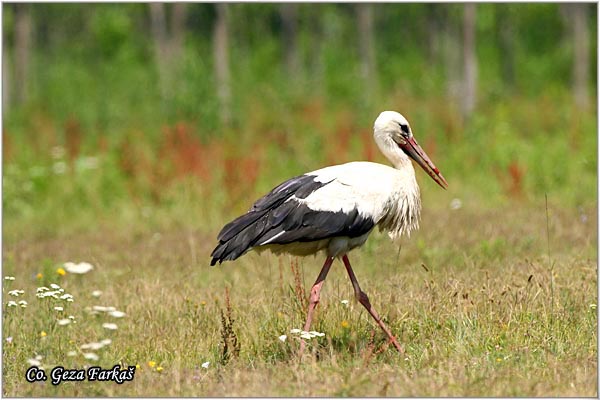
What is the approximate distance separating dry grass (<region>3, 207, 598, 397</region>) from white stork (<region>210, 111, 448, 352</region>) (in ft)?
0.81

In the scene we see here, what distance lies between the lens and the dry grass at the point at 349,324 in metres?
4.87

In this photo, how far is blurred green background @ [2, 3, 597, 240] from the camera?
11594mm

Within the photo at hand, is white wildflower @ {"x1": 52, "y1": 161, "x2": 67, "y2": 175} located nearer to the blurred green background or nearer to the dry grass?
the blurred green background

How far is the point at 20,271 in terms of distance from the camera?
27.8ft

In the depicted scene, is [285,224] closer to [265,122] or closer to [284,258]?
[284,258]

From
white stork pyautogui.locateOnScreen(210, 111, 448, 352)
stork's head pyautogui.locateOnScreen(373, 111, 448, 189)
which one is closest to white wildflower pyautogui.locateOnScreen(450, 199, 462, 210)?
stork's head pyautogui.locateOnScreen(373, 111, 448, 189)

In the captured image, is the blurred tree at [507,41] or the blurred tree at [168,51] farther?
the blurred tree at [507,41]

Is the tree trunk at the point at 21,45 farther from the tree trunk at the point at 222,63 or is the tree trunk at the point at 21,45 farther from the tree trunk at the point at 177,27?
the tree trunk at the point at 222,63

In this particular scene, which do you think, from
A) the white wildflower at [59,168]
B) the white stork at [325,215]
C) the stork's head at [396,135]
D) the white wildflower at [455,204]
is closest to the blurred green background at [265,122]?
the white wildflower at [59,168]

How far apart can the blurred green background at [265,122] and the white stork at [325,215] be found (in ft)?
15.1

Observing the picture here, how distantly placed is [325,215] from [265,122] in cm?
1221

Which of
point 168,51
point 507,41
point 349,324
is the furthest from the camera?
point 507,41

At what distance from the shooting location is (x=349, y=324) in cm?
586

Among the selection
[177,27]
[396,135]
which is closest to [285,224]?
[396,135]
